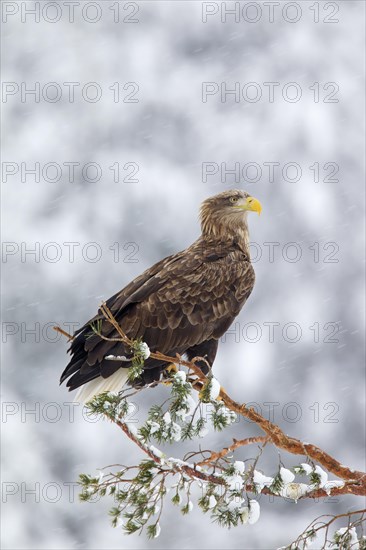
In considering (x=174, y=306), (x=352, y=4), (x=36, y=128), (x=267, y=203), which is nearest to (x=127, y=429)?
(x=174, y=306)

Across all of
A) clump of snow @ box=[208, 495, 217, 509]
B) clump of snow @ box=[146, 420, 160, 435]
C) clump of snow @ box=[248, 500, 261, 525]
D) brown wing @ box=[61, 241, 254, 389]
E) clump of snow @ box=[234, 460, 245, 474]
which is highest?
brown wing @ box=[61, 241, 254, 389]

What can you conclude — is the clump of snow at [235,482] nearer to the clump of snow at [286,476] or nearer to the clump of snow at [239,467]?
the clump of snow at [239,467]

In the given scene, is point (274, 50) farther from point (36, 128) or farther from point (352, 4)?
point (36, 128)

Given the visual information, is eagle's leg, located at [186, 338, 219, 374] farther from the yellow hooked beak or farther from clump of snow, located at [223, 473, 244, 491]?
clump of snow, located at [223, 473, 244, 491]

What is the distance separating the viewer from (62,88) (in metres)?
112

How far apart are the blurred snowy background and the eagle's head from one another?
1406 millimetres

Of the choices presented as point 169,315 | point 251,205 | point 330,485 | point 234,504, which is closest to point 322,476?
point 330,485

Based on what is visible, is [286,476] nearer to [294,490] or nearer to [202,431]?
[294,490]

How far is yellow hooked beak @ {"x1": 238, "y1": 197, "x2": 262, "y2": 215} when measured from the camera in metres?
7.21

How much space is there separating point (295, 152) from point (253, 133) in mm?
4029

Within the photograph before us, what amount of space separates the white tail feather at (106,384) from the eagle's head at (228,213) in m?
1.50

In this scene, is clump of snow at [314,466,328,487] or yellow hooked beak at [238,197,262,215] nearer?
clump of snow at [314,466,328,487]

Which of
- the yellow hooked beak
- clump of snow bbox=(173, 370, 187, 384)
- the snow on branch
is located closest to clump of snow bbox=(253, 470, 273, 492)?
the snow on branch

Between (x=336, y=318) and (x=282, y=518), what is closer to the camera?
(x=282, y=518)
